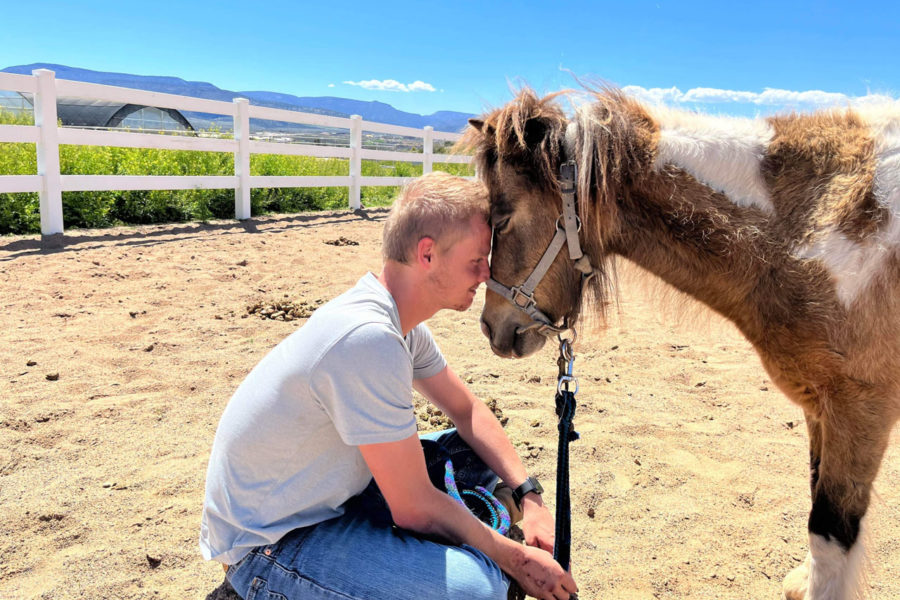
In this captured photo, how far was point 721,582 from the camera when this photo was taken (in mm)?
2246

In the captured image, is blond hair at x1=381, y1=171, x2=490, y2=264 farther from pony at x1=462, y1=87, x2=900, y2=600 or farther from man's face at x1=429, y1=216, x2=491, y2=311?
pony at x1=462, y1=87, x2=900, y2=600

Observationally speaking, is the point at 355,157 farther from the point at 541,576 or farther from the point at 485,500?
the point at 541,576

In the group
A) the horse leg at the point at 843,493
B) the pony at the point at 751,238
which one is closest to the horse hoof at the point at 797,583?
the pony at the point at 751,238

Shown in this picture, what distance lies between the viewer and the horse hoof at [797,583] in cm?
210

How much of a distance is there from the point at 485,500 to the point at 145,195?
847 cm

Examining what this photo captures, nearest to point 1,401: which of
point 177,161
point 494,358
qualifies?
point 494,358

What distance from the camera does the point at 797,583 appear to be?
2.13m

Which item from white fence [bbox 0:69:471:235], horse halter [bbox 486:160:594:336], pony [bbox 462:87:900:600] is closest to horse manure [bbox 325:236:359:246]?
white fence [bbox 0:69:471:235]

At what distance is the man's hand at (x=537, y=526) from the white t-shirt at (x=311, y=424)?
21.0 inches

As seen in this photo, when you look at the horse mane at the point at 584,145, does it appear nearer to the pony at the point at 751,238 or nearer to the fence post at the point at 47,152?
the pony at the point at 751,238

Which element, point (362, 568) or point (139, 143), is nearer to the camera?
point (362, 568)

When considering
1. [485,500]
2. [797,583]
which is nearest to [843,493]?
[797,583]

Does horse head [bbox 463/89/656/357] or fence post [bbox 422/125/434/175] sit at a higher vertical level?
fence post [bbox 422/125/434/175]

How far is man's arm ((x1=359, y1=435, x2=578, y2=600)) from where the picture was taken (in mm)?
1537
